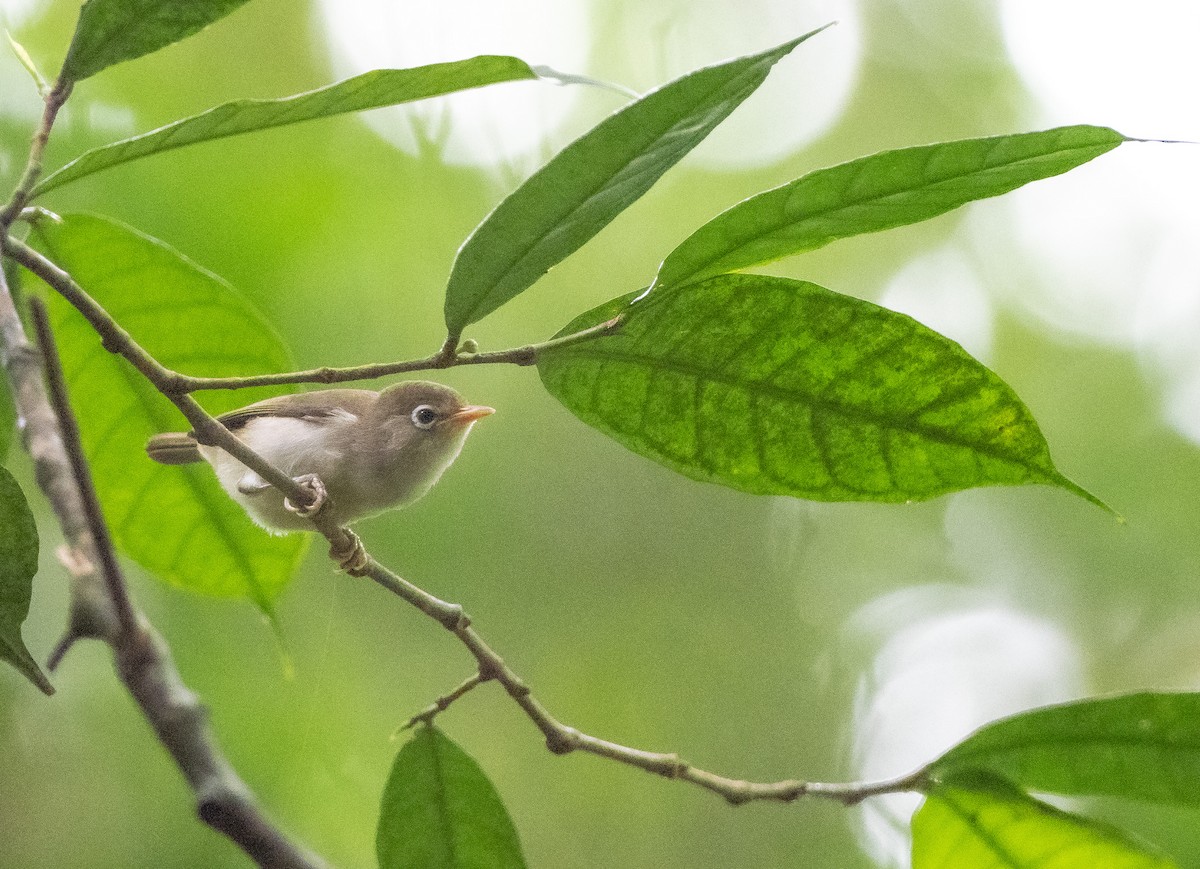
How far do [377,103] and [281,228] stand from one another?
1896 millimetres

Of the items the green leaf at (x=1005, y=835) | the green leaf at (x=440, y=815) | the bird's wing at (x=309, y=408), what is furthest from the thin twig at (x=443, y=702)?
the bird's wing at (x=309, y=408)

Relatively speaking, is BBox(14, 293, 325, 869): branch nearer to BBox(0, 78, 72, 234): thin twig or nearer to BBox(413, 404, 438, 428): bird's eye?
BBox(0, 78, 72, 234): thin twig

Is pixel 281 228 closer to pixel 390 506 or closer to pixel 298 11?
pixel 298 11

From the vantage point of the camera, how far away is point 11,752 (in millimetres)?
2445

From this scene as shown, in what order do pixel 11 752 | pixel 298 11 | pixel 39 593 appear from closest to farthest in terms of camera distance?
pixel 11 752 < pixel 39 593 < pixel 298 11

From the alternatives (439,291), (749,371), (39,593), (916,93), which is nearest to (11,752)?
(39,593)

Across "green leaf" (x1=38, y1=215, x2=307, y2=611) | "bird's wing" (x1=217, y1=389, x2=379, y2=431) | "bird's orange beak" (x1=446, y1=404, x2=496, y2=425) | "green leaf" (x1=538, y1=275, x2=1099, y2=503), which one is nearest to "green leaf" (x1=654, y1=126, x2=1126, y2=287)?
"green leaf" (x1=538, y1=275, x2=1099, y2=503)

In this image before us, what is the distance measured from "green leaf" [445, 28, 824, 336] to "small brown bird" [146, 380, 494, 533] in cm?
77

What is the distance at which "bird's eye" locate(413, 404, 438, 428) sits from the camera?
2.02 meters

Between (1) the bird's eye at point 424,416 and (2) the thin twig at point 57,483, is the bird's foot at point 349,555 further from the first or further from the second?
(1) the bird's eye at point 424,416

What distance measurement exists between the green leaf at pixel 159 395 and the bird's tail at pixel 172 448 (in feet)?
0.04

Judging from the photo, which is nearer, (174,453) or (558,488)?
(174,453)

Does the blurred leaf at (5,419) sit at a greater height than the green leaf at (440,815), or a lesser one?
greater

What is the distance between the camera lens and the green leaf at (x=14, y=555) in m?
1.04
